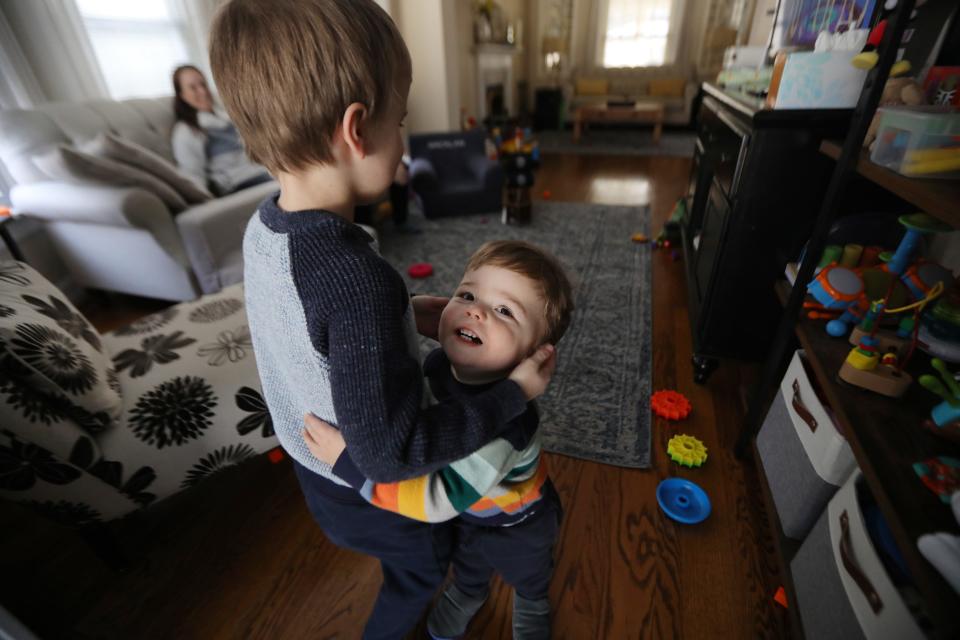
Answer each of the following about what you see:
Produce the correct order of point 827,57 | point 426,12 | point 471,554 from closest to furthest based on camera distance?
1. point 471,554
2. point 827,57
3. point 426,12

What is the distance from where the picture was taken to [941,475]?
1.99ft

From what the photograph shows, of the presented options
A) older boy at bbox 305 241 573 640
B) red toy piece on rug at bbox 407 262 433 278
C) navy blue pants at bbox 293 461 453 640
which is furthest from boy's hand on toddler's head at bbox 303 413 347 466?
red toy piece on rug at bbox 407 262 433 278

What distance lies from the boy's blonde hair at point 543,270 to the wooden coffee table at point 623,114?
5.99m

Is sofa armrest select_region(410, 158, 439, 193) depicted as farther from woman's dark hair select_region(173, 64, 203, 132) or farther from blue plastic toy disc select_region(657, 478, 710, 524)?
blue plastic toy disc select_region(657, 478, 710, 524)

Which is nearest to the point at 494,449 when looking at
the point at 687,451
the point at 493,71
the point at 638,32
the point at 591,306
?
the point at 687,451

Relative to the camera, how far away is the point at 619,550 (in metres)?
1.11

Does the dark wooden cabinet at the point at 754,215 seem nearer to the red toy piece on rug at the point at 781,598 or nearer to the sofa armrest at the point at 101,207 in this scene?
the red toy piece on rug at the point at 781,598

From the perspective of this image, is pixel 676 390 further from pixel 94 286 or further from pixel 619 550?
pixel 94 286

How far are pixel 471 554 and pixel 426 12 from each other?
13.9ft

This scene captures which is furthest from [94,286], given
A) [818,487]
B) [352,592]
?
[818,487]

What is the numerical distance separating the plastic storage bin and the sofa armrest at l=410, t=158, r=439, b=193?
2.67m

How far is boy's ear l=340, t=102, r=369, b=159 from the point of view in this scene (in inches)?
19.9

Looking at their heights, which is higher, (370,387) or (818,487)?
(370,387)

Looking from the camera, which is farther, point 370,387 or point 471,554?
point 471,554
